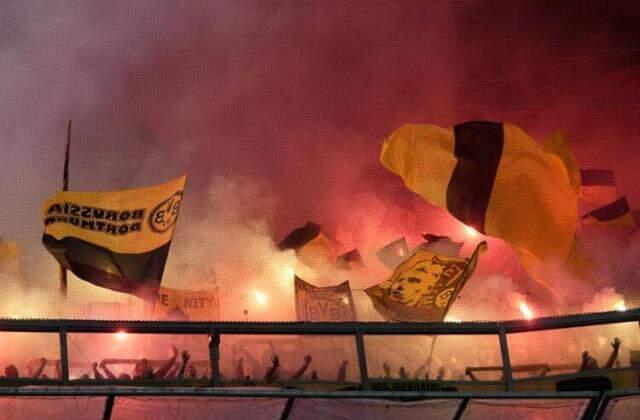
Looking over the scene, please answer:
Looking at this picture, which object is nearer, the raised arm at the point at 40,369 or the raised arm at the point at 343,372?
the raised arm at the point at 40,369

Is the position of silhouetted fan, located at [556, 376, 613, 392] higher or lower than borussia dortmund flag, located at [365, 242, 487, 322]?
lower

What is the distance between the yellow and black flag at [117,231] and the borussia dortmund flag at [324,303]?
13.6 feet

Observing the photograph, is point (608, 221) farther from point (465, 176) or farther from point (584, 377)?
point (584, 377)

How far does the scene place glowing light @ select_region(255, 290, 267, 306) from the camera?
1937 cm

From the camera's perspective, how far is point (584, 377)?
736 centimetres

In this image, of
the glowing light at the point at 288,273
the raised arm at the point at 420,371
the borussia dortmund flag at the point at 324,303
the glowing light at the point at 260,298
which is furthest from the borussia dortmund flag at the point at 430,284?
the glowing light at the point at 288,273

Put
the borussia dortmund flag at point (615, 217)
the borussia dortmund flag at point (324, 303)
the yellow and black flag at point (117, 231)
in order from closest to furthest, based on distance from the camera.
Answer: the yellow and black flag at point (117, 231) < the borussia dortmund flag at point (324, 303) < the borussia dortmund flag at point (615, 217)

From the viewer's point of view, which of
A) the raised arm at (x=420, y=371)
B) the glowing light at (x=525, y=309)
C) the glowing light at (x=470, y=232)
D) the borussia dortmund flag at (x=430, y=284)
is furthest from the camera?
the glowing light at (x=470, y=232)

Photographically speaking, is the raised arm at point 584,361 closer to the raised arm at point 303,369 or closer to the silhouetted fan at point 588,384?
the silhouetted fan at point 588,384

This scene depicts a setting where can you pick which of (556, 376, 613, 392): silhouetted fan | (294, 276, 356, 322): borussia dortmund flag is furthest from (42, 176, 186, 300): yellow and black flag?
(556, 376, 613, 392): silhouetted fan

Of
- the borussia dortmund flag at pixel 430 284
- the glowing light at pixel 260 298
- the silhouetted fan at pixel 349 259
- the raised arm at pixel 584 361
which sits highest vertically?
the silhouetted fan at pixel 349 259

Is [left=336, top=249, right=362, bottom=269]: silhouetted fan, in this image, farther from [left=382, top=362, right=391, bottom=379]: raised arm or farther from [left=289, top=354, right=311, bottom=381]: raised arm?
[left=289, top=354, right=311, bottom=381]: raised arm

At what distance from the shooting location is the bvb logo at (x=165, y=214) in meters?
10.4

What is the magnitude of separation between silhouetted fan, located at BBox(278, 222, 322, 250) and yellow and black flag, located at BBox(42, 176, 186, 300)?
9.99 meters
